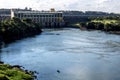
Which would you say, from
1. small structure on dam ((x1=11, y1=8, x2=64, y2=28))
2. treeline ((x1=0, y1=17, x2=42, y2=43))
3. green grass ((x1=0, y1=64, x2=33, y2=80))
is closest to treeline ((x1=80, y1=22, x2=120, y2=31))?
small structure on dam ((x1=11, y1=8, x2=64, y2=28))

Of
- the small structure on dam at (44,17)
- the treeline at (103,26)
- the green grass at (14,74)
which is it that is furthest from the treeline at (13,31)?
the small structure on dam at (44,17)

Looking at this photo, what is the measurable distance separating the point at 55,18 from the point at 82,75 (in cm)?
8861

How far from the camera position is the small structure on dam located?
362 ft

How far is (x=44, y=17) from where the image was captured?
114125 millimetres

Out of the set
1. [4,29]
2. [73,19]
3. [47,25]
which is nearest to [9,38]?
[4,29]

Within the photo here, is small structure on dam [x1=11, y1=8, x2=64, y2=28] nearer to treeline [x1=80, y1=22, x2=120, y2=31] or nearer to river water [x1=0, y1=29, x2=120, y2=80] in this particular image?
treeline [x1=80, y1=22, x2=120, y2=31]

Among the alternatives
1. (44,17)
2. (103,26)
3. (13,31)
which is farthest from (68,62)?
(44,17)

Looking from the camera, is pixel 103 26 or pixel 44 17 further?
pixel 44 17

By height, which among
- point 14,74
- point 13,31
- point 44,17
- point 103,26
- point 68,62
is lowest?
point 103,26

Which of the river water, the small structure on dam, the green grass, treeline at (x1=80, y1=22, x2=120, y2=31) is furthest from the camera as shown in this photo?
the small structure on dam

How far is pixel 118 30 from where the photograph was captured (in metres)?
86.9

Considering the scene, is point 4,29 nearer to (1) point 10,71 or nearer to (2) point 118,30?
(1) point 10,71

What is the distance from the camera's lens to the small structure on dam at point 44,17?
110 meters

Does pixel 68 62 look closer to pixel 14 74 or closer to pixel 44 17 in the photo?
pixel 14 74
